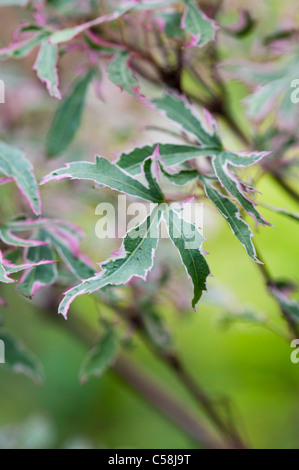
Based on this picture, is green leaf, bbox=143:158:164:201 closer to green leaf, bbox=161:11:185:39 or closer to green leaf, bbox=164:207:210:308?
green leaf, bbox=164:207:210:308

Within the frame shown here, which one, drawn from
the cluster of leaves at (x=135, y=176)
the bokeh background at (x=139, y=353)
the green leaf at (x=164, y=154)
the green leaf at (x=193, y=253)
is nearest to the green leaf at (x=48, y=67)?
the cluster of leaves at (x=135, y=176)

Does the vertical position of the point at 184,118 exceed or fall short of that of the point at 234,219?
it exceeds it

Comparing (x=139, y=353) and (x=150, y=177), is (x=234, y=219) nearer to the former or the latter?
(x=150, y=177)

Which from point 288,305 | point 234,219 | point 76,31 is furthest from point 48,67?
point 288,305

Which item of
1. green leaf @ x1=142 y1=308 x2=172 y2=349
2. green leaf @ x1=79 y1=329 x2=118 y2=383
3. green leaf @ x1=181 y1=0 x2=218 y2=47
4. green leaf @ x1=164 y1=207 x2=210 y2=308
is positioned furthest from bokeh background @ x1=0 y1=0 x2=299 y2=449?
green leaf @ x1=164 y1=207 x2=210 y2=308
